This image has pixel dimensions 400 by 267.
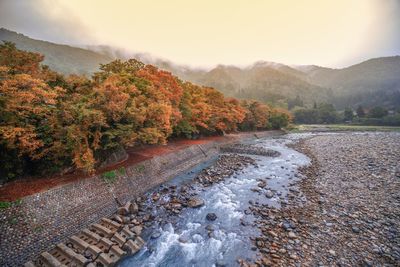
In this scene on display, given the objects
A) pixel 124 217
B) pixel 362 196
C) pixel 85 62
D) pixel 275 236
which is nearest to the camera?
pixel 275 236

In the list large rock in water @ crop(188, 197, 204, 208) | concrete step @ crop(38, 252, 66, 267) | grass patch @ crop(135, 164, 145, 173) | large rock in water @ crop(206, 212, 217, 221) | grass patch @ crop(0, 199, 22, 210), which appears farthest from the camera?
grass patch @ crop(135, 164, 145, 173)

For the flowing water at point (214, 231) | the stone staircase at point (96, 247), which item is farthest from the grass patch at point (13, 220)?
the flowing water at point (214, 231)

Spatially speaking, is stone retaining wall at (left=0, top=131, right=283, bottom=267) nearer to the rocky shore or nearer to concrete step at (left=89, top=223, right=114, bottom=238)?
concrete step at (left=89, top=223, right=114, bottom=238)

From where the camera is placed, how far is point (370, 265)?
8094 mm

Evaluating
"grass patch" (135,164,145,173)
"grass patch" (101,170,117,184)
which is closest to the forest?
"grass patch" (101,170,117,184)

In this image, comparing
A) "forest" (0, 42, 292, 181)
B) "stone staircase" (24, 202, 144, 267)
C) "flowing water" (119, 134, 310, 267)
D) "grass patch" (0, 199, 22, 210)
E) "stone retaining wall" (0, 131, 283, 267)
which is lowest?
"flowing water" (119, 134, 310, 267)

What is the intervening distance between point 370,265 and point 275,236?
3.84 m

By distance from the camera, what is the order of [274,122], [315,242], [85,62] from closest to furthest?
[315,242]
[274,122]
[85,62]

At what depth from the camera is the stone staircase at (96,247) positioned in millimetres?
8289

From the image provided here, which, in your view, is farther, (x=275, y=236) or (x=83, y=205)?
(x=83, y=205)

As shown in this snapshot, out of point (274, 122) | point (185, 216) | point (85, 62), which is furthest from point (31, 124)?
point (85, 62)

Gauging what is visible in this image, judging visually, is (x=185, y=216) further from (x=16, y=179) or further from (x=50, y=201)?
(x=16, y=179)

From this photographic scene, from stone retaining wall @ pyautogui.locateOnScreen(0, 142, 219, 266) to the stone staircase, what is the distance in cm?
56

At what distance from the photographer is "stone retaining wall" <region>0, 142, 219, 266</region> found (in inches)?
328
